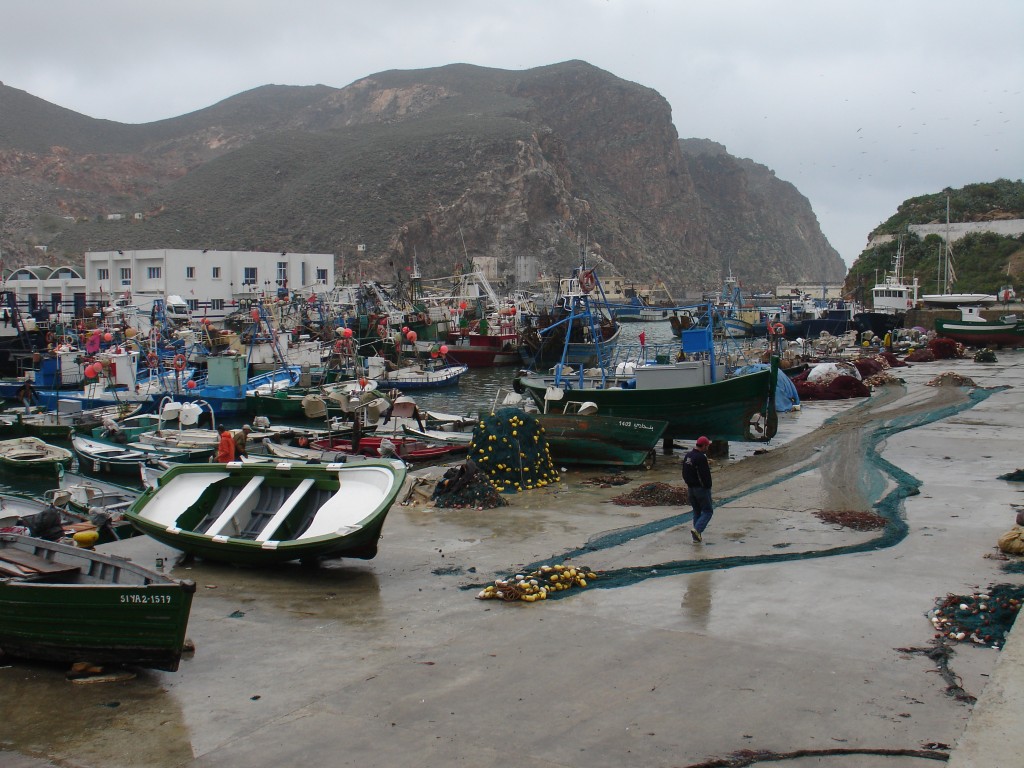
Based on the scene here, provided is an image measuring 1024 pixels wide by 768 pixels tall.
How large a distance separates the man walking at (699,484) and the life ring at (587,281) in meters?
11.0

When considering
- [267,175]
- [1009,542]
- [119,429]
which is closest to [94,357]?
[119,429]

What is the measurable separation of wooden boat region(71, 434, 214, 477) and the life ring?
936cm

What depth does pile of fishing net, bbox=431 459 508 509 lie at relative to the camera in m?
14.1

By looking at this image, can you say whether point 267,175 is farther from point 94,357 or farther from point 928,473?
point 928,473

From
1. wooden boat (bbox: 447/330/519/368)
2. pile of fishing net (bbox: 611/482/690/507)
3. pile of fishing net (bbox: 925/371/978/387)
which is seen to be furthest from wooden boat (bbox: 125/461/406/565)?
wooden boat (bbox: 447/330/519/368)

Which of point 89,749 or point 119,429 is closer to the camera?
point 89,749

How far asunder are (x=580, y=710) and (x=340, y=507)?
15.2 feet

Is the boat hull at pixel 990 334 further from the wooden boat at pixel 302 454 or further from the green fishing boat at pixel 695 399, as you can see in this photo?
the wooden boat at pixel 302 454

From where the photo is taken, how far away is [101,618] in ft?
23.7

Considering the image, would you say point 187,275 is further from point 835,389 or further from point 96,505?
point 96,505

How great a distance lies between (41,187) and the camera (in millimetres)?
139125

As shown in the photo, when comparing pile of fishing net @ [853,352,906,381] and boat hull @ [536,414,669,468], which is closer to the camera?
boat hull @ [536,414,669,468]

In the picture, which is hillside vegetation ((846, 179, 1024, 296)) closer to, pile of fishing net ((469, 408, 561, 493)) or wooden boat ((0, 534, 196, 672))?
pile of fishing net ((469, 408, 561, 493))

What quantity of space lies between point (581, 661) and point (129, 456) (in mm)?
18018
